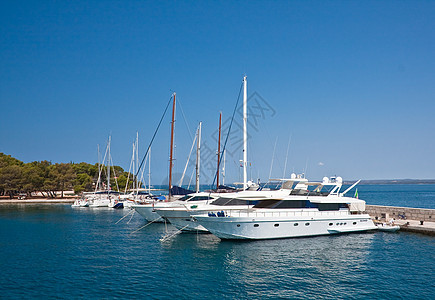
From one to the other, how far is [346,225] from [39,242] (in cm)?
2625

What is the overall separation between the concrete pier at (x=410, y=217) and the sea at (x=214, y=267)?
950 mm

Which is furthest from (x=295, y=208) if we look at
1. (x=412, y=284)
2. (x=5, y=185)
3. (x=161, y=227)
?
(x=5, y=185)

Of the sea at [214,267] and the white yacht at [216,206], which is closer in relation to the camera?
the sea at [214,267]

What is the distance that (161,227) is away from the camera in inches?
1443

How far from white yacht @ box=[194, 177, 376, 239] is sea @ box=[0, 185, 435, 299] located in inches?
30.4

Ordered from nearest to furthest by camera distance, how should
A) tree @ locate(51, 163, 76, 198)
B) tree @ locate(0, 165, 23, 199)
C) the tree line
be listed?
tree @ locate(0, 165, 23, 199) < the tree line < tree @ locate(51, 163, 76, 198)

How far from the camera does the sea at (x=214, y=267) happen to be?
16672 mm

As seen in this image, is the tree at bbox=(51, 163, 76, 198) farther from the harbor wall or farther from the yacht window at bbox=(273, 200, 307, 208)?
the harbor wall

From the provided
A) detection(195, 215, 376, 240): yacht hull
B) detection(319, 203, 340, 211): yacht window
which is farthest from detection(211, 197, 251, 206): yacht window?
detection(319, 203, 340, 211): yacht window

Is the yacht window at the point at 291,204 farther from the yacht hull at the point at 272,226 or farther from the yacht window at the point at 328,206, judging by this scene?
the yacht window at the point at 328,206

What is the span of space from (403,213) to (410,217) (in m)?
0.86

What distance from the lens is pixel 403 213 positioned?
36.2 meters

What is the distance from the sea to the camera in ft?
54.7

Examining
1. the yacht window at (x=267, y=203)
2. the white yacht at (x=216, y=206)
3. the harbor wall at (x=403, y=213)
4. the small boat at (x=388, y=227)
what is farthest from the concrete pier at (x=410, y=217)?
the yacht window at (x=267, y=203)
